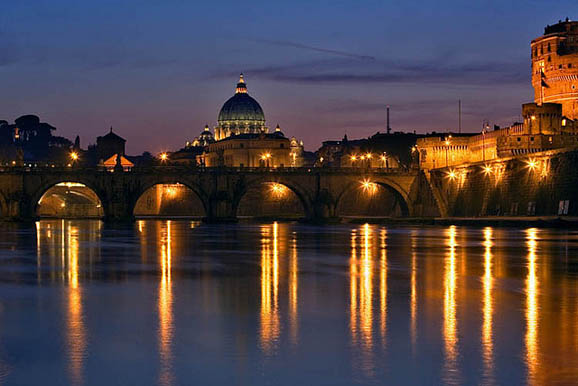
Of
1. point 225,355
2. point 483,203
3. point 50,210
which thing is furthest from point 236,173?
point 225,355

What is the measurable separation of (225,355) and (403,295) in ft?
33.3

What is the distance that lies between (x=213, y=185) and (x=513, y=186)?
132 feet

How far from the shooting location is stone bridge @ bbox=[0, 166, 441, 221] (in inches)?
4658

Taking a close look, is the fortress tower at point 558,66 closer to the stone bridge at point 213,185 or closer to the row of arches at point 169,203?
the stone bridge at point 213,185

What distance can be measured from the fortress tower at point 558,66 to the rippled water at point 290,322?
118636 mm

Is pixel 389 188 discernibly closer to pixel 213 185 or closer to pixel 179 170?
pixel 213 185

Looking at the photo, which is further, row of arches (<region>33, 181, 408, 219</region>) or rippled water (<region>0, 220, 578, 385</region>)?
row of arches (<region>33, 181, 408, 219</region>)

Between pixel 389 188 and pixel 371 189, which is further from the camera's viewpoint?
pixel 371 189

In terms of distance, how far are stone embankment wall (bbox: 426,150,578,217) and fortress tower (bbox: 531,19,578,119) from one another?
125 feet

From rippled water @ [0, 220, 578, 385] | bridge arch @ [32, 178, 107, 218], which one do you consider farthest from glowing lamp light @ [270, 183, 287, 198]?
rippled water @ [0, 220, 578, 385]

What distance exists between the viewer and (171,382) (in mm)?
16047

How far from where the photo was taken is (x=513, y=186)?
102m

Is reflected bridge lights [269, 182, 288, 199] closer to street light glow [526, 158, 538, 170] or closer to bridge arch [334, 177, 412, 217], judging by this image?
bridge arch [334, 177, 412, 217]

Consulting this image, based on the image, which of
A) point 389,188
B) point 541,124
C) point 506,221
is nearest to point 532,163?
point 506,221
